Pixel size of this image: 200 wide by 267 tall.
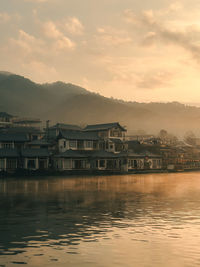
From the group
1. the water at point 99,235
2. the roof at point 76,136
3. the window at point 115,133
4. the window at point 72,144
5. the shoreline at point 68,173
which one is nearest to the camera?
the water at point 99,235

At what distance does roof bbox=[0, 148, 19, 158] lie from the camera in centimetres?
7606

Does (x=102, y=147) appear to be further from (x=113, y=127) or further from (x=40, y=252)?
(x=40, y=252)

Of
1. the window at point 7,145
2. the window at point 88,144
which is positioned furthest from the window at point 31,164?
the window at point 88,144

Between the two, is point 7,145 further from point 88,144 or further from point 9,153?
point 88,144

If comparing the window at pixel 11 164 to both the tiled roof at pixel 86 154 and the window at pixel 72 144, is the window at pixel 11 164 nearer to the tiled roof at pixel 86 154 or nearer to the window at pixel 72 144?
the tiled roof at pixel 86 154

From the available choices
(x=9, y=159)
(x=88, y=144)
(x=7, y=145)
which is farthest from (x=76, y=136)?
(x=9, y=159)

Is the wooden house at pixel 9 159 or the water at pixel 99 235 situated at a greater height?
the wooden house at pixel 9 159

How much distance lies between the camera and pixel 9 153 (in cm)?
7731

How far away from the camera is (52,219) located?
20.7 metres

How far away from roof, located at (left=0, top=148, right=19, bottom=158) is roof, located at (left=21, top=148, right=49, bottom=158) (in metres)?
1.57

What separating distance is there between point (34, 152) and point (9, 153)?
5582 millimetres

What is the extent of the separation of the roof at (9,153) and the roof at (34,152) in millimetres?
1574

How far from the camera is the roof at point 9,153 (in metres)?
76.1

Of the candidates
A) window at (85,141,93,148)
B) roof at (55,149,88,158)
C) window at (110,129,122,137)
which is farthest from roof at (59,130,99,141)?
window at (110,129,122,137)
